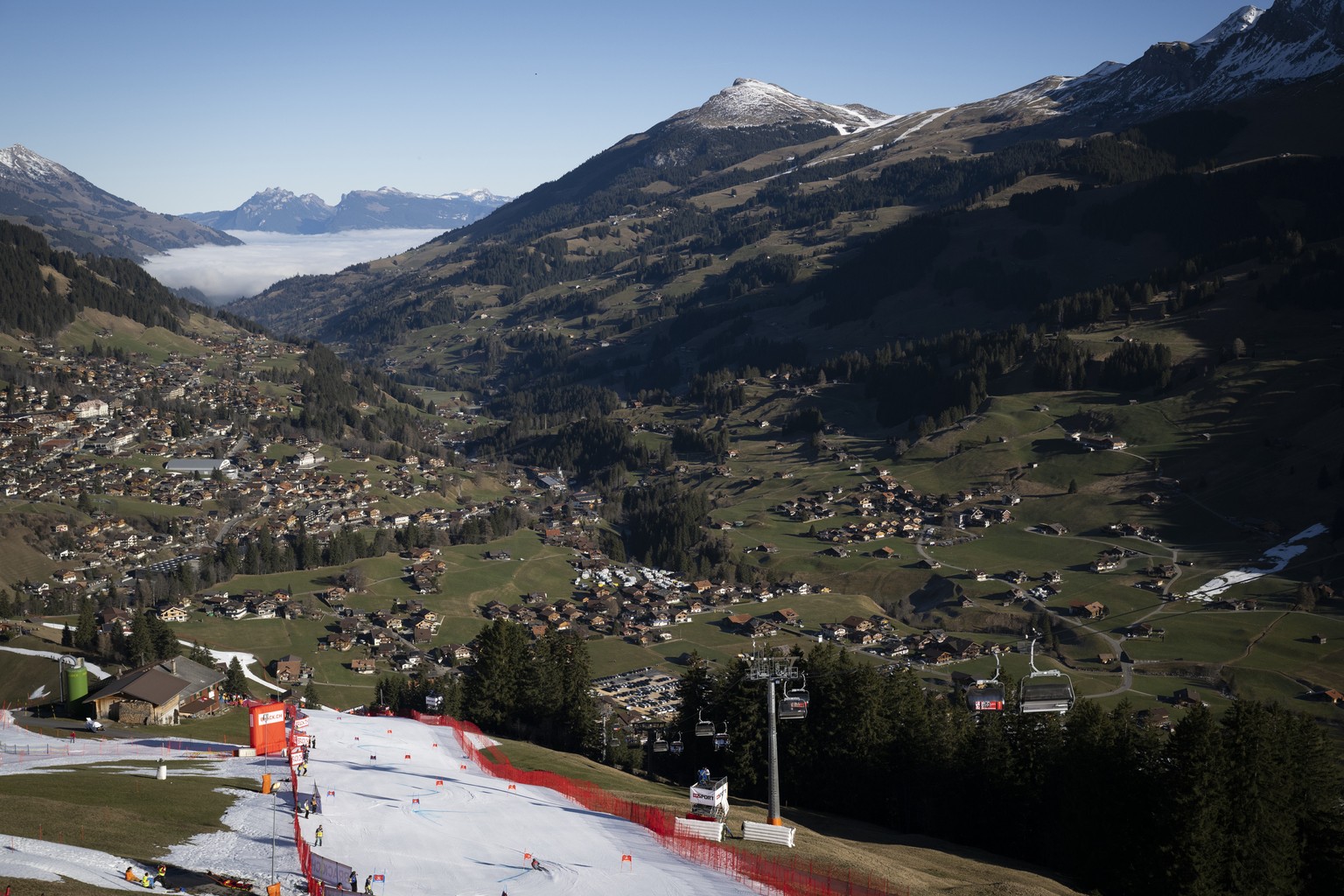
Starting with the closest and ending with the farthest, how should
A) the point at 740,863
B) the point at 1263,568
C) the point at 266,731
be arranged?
1. the point at 740,863
2. the point at 266,731
3. the point at 1263,568

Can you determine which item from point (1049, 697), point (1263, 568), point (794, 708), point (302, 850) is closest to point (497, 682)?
point (794, 708)

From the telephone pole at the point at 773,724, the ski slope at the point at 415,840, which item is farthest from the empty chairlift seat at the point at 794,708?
the ski slope at the point at 415,840

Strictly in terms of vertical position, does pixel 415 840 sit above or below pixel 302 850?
below

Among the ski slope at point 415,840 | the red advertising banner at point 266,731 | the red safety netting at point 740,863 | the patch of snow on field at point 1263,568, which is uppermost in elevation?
the patch of snow on field at point 1263,568

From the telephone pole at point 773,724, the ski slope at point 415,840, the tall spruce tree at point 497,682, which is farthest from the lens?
the tall spruce tree at point 497,682

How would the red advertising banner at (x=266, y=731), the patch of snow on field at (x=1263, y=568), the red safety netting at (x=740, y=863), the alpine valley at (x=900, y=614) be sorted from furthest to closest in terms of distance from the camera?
the patch of snow on field at (x=1263, y=568), the red advertising banner at (x=266, y=731), the alpine valley at (x=900, y=614), the red safety netting at (x=740, y=863)

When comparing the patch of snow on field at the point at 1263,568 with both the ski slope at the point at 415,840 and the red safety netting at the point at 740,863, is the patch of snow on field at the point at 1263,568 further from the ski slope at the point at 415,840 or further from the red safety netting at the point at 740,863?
the ski slope at the point at 415,840

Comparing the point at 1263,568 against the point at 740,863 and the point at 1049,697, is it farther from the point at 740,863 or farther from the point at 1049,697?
the point at 740,863

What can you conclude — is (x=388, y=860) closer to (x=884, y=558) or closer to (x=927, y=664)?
(x=927, y=664)
